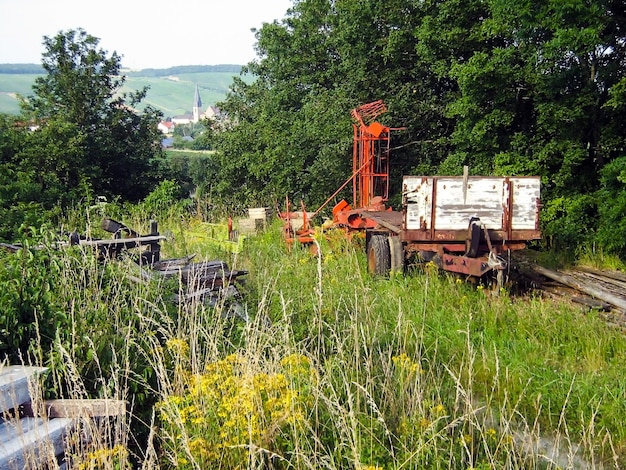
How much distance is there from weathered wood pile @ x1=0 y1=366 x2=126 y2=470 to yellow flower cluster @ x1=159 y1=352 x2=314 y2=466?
1.34ft

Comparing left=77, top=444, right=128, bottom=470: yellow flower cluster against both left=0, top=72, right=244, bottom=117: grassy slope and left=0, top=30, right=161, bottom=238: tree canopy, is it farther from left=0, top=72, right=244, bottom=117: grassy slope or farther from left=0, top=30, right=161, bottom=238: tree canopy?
left=0, top=72, right=244, bottom=117: grassy slope

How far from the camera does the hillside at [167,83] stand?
301ft

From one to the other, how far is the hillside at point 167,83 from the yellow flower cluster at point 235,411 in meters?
79.2

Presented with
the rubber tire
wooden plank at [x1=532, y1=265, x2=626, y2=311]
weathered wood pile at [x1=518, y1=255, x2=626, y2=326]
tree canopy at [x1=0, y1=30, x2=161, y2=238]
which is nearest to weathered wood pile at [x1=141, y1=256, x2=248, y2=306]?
the rubber tire

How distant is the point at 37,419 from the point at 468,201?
624 centimetres

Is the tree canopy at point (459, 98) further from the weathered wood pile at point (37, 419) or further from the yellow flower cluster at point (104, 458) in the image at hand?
the yellow flower cluster at point (104, 458)

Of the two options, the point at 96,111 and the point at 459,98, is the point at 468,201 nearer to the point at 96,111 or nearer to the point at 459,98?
the point at 459,98

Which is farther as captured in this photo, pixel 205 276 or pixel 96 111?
pixel 96 111

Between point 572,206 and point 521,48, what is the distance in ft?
11.3

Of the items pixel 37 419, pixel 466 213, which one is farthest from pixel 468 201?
pixel 37 419

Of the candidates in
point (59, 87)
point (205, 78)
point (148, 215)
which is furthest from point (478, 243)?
point (205, 78)

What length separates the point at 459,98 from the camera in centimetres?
1297

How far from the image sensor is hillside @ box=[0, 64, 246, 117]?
91.8 m

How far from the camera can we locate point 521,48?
12070 millimetres
